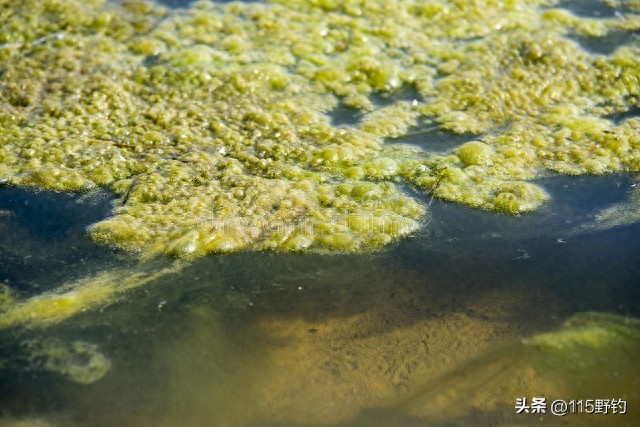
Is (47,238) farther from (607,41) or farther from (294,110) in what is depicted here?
(607,41)

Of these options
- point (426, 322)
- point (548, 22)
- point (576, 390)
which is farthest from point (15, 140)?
point (548, 22)

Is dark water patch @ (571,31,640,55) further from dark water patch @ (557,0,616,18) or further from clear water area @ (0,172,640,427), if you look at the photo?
clear water area @ (0,172,640,427)

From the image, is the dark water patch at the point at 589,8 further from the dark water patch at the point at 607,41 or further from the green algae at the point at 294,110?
the dark water patch at the point at 607,41

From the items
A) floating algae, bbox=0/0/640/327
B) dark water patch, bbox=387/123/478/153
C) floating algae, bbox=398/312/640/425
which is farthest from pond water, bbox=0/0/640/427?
dark water patch, bbox=387/123/478/153

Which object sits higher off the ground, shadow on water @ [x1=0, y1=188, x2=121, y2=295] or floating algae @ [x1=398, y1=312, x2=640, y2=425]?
shadow on water @ [x1=0, y1=188, x2=121, y2=295]

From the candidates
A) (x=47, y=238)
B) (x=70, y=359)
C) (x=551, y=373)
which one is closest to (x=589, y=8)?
(x=551, y=373)

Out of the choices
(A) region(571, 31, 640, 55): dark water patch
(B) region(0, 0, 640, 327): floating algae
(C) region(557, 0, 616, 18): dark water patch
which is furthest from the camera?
(C) region(557, 0, 616, 18): dark water patch

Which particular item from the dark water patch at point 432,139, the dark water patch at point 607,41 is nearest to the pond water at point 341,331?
the dark water patch at point 432,139
